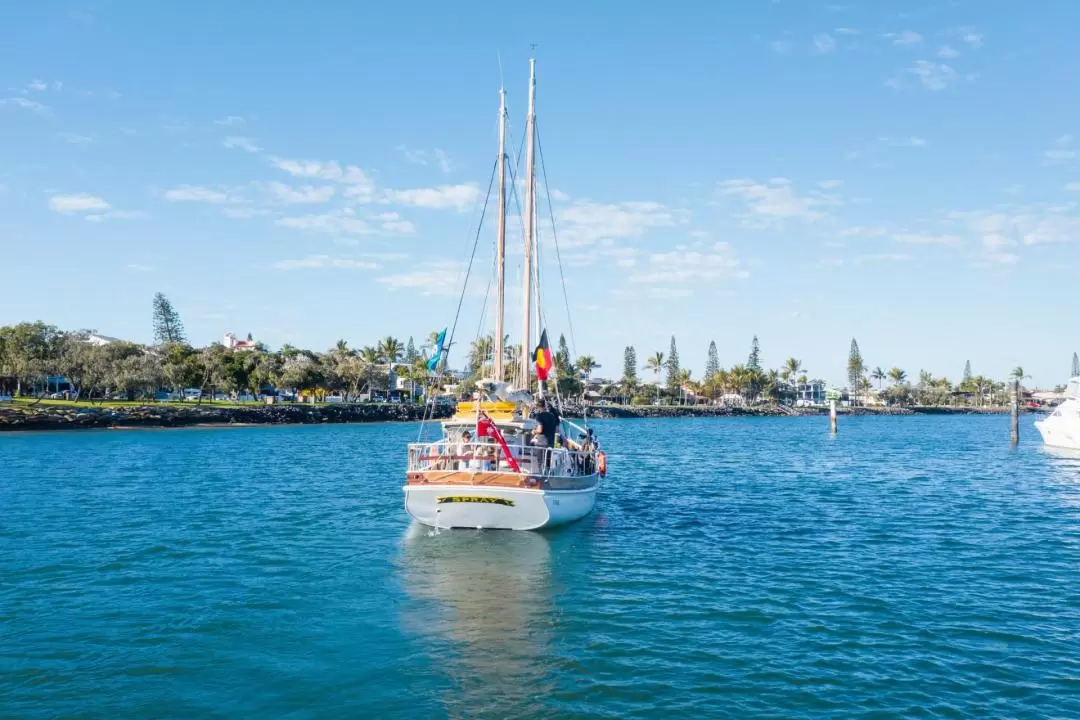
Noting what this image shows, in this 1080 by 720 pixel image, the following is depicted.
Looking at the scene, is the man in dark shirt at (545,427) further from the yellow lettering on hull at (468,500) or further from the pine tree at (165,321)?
the pine tree at (165,321)

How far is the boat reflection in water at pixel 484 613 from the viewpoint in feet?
37.8

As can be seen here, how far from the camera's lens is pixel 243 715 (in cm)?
1052

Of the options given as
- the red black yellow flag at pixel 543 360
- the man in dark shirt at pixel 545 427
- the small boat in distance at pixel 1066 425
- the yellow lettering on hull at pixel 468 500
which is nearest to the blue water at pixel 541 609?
the yellow lettering on hull at pixel 468 500

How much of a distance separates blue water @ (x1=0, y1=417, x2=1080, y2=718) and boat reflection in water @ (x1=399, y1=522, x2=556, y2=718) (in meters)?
0.06

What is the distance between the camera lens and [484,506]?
22.6 metres

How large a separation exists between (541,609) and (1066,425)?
69.5 metres

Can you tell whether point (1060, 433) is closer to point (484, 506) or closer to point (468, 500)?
point (484, 506)

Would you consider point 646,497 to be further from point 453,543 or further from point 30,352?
point 30,352

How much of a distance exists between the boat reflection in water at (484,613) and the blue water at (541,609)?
6 cm

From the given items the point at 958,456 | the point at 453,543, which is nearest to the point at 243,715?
the point at 453,543

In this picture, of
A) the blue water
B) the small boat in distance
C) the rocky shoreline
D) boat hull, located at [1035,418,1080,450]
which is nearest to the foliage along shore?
the rocky shoreline

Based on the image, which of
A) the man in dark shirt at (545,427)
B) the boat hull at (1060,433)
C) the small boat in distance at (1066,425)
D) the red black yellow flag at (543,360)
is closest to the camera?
the red black yellow flag at (543,360)

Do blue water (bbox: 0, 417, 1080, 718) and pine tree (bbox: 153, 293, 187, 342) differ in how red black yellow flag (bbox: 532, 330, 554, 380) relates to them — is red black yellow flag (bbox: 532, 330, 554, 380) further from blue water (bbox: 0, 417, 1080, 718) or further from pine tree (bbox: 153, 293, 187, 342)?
pine tree (bbox: 153, 293, 187, 342)

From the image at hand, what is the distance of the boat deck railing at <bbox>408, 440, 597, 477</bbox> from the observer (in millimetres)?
22609
